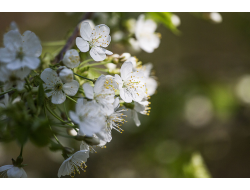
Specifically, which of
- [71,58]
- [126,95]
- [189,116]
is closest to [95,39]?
[71,58]

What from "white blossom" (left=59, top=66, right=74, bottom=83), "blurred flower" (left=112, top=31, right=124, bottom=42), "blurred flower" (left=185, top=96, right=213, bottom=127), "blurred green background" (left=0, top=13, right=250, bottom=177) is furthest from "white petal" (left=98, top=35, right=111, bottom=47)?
"blurred flower" (left=185, top=96, right=213, bottom=127)

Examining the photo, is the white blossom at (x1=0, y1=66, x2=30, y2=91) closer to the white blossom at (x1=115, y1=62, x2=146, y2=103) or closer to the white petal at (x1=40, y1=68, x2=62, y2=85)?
the white petal at (x1=40, y1=68, x2=62, y2=85)

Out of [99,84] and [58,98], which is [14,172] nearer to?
[58,98]

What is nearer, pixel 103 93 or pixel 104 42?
pixel 103 93

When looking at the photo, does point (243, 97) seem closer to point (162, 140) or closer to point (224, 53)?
point (224, 53)

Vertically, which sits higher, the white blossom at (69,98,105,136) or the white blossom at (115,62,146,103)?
the white blossom at (115,62,146,103)

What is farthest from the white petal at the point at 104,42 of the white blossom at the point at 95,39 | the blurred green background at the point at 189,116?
the blurred green background at the point at 189,116

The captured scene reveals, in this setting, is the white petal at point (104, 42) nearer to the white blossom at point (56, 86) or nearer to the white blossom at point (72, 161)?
the white blossom at point (56, 86)
